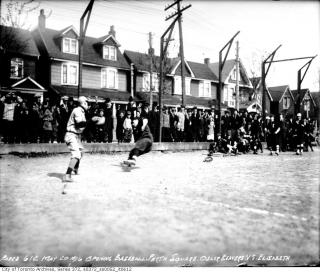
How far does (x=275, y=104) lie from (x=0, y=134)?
47.3 meters

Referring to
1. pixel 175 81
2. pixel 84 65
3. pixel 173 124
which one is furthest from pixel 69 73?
pixel 173 124

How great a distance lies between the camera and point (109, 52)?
32.8 m

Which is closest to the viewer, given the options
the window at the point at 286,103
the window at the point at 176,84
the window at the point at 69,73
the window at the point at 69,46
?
the window at the point at 69,73

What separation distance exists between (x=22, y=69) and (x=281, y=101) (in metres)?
39.5

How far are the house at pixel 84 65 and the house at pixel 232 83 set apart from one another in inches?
598

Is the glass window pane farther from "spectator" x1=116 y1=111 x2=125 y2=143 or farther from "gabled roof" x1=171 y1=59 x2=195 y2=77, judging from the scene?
"spectator" x1=116 y1=111 x2=125 y2=143

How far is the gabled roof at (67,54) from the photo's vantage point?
29.0 metres

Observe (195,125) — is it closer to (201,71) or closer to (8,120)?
(8,120)

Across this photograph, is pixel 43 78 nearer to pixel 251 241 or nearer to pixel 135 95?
pixel 135 95

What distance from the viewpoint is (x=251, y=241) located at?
3705mm

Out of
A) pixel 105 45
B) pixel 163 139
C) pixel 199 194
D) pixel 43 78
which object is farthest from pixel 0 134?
pixel 105 45

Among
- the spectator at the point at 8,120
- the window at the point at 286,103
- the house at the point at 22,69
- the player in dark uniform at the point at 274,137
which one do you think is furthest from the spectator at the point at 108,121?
the window at the point at 286,103

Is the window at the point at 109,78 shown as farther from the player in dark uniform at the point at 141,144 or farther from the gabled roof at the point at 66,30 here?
the player in dark uniform at the point at 141,144

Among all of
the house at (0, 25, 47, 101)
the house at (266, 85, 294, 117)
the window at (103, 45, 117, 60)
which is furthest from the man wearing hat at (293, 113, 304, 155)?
the house at (266, 85, 294, 117)
